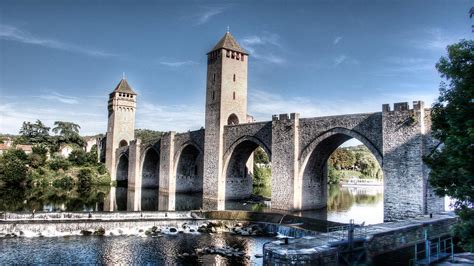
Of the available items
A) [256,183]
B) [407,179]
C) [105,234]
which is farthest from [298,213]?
[256,183]

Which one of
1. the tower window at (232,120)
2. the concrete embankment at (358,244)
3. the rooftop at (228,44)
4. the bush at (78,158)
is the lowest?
the concrete embankment at (358,244)

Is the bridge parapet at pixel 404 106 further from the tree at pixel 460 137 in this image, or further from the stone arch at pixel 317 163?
the tree at pixel 460 137

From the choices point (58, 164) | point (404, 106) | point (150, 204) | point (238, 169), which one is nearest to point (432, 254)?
point (404, 106)

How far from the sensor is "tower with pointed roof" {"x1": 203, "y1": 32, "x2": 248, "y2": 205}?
3441 cm

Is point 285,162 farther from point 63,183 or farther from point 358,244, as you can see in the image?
point 63,183

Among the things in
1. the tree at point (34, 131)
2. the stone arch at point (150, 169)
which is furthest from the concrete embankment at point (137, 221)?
the tree at point (34, 131)

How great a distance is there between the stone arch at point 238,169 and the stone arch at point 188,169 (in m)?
6.96

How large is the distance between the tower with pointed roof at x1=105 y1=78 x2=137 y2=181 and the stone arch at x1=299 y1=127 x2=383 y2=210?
37132 mm

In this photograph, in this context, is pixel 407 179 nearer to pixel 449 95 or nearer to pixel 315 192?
pixel 315 192

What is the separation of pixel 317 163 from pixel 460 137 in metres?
19.4

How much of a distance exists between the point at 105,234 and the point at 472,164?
1731cm

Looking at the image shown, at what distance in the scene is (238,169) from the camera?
3547 centimetres

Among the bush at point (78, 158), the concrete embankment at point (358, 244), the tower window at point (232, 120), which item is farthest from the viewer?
the bush at point (78, 158)

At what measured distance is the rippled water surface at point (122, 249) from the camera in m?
16.0
